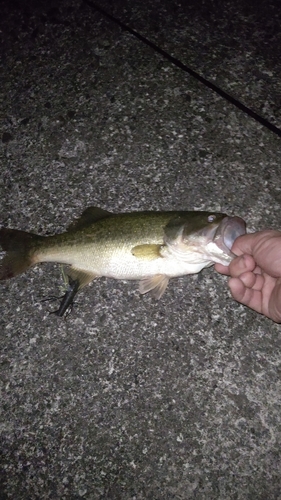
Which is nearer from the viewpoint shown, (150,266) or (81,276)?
(150,266)

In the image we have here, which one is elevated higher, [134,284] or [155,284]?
[155,284]

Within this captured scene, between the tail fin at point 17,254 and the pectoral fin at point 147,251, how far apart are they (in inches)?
29.1

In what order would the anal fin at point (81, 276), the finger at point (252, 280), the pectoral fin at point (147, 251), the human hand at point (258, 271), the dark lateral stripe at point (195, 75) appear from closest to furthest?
1. the human hand at point (258, 271)
2. the finger at point (252, 280)
3. the pectoral fin at point (147, 251)
4. the anal fin at point (81, 276)
5. the dark lateral stripe at point (195, 75)

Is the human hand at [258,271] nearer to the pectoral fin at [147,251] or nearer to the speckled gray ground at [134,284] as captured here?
the speckled gray ground at [134,284]

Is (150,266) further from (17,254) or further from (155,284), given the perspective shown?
(17,254)

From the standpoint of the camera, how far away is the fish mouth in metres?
2.41

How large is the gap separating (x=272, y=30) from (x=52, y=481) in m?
4.34

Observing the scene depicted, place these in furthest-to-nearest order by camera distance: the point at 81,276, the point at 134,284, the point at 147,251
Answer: the point at 134,284
the point at 81,276
the point at 147,251

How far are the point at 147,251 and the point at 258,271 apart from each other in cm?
75

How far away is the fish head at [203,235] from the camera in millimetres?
2422

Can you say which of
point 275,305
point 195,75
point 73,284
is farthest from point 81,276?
point 195,75

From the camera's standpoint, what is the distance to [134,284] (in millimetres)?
2934

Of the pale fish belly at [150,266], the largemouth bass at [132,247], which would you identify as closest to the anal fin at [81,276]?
the largemouth bass at [132,247]

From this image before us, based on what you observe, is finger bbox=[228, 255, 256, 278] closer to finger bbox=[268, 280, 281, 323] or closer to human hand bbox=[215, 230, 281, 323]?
human hand bbox=[215, 230, 281, 323]
